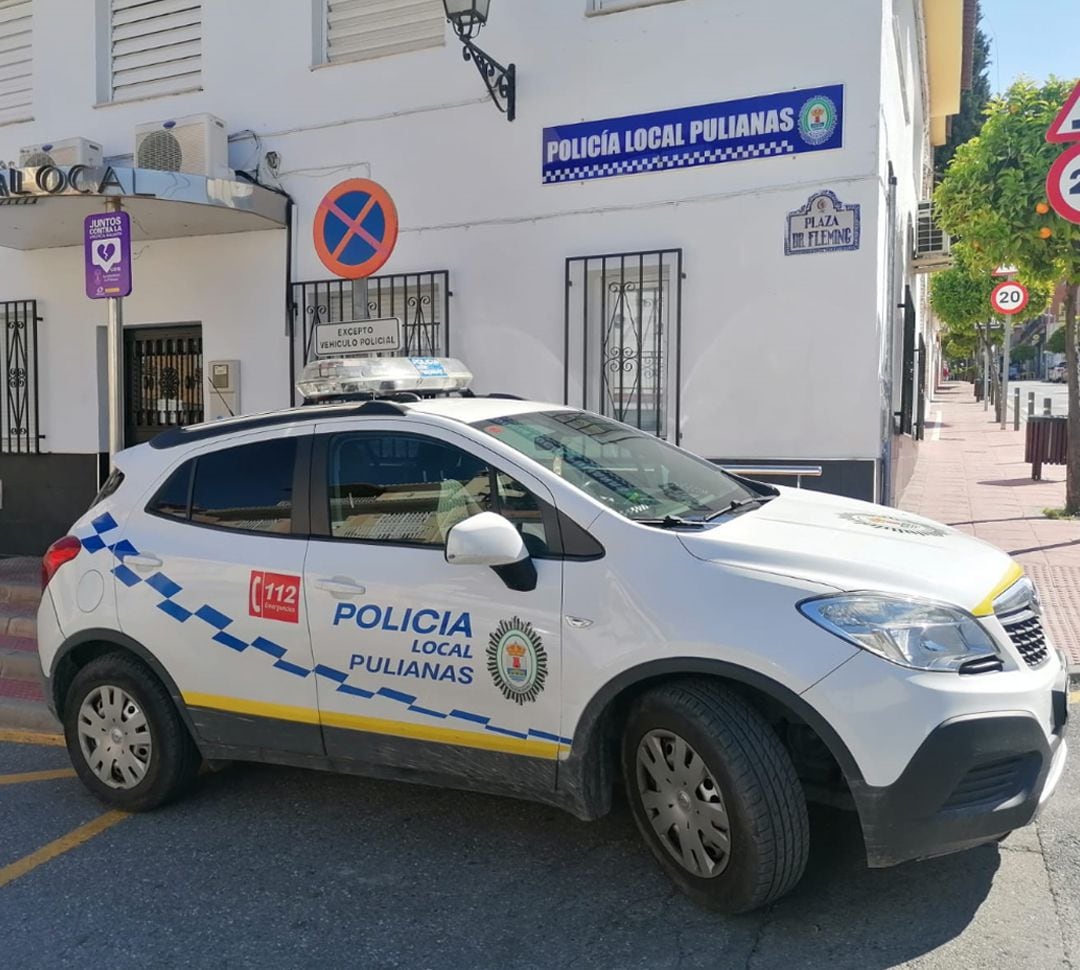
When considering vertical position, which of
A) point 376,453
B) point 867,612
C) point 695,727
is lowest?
point 695,727

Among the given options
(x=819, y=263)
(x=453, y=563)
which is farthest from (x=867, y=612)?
(x=819, y=263)

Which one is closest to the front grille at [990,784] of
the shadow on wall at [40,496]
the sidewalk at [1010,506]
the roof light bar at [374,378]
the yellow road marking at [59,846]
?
the roof light bar at [374,378]

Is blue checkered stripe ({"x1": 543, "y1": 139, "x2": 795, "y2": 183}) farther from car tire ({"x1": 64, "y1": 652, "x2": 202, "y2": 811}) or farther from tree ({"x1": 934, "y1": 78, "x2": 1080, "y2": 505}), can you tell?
car tire ({"x1": 64, "y1": 652, "x2": 202, "y2": 811})

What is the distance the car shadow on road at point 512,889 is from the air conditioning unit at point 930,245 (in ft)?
35.1

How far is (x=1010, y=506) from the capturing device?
449 inches

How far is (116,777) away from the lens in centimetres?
437

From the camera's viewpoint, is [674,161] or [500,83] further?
[500,83]

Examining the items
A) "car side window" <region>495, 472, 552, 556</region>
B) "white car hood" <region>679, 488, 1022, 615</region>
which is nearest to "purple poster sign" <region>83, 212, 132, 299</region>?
Answer: "car side window" <region>495, 472, 552, 556</region>

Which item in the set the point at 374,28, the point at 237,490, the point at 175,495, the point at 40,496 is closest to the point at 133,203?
the point at 374,28

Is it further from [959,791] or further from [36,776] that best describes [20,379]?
[959,791]

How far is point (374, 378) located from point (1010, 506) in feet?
30.0

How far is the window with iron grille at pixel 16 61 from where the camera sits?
10188 mm

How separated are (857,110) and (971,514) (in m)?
5.42

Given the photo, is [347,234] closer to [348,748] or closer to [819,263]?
[819,263]
